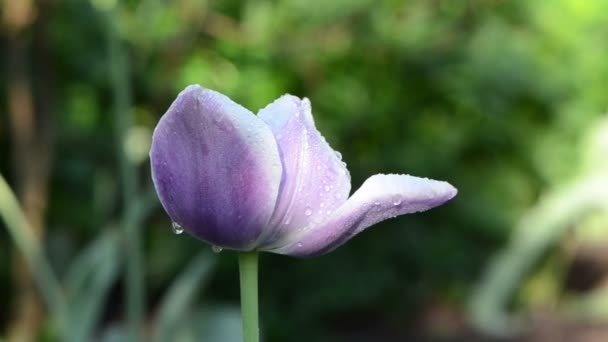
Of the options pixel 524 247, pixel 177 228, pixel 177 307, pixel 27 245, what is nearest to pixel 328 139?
pixel 177 307

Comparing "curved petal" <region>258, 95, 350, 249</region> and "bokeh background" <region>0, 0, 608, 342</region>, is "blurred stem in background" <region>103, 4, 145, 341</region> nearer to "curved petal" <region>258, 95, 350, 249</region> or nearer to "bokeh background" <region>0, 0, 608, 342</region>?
"bokeh background" <region>0, 0, 608, 342</region>

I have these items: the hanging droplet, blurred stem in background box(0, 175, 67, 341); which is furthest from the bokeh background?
the hanging droplet

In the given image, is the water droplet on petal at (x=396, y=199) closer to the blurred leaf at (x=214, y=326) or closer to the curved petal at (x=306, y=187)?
the curved petal at (x=306, y=187)

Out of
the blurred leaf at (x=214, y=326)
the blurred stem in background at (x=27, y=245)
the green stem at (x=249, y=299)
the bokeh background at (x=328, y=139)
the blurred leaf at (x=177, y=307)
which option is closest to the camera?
the green stem at (x=249, y=299)

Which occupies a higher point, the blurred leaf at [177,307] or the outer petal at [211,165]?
the blurred leaf at [177,307]

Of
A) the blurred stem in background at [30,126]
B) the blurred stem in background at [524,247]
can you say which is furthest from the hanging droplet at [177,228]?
the blurred stem in background at [524,247]

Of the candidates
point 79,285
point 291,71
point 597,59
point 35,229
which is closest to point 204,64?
point 291,71

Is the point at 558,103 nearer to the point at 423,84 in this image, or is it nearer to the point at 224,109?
the point at 423,84

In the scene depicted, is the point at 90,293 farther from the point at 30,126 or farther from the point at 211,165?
the point at 211,165
